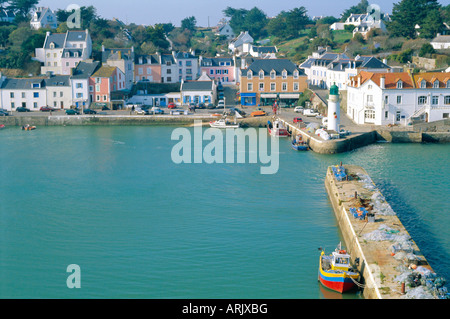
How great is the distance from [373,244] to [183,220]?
22.1ft

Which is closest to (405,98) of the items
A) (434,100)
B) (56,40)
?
(434,100)

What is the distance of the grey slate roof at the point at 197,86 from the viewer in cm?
4519

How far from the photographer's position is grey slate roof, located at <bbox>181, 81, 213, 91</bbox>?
45188 millimetres

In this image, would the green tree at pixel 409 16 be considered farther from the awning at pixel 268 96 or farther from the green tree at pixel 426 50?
the awning at pixel 268 96

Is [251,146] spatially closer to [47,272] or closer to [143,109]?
[143,109]

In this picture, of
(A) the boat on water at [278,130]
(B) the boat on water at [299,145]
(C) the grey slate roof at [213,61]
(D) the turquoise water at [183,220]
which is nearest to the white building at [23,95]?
(D) the turquoise water at [183,220]

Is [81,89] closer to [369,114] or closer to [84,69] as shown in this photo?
[84,69]

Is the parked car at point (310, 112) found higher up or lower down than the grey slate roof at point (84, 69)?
lower down

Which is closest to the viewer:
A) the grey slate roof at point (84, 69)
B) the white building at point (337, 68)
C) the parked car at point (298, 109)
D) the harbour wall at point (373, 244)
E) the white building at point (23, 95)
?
the harbour wall at point (373, 244)

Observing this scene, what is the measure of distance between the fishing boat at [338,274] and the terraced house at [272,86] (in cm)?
→ 3126

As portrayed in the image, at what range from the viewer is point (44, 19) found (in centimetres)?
6781

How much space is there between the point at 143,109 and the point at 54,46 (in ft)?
45.8

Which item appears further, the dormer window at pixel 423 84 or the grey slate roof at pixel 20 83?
the grey slate roof at pixel 20 83

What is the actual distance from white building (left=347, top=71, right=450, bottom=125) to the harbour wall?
14362mm
